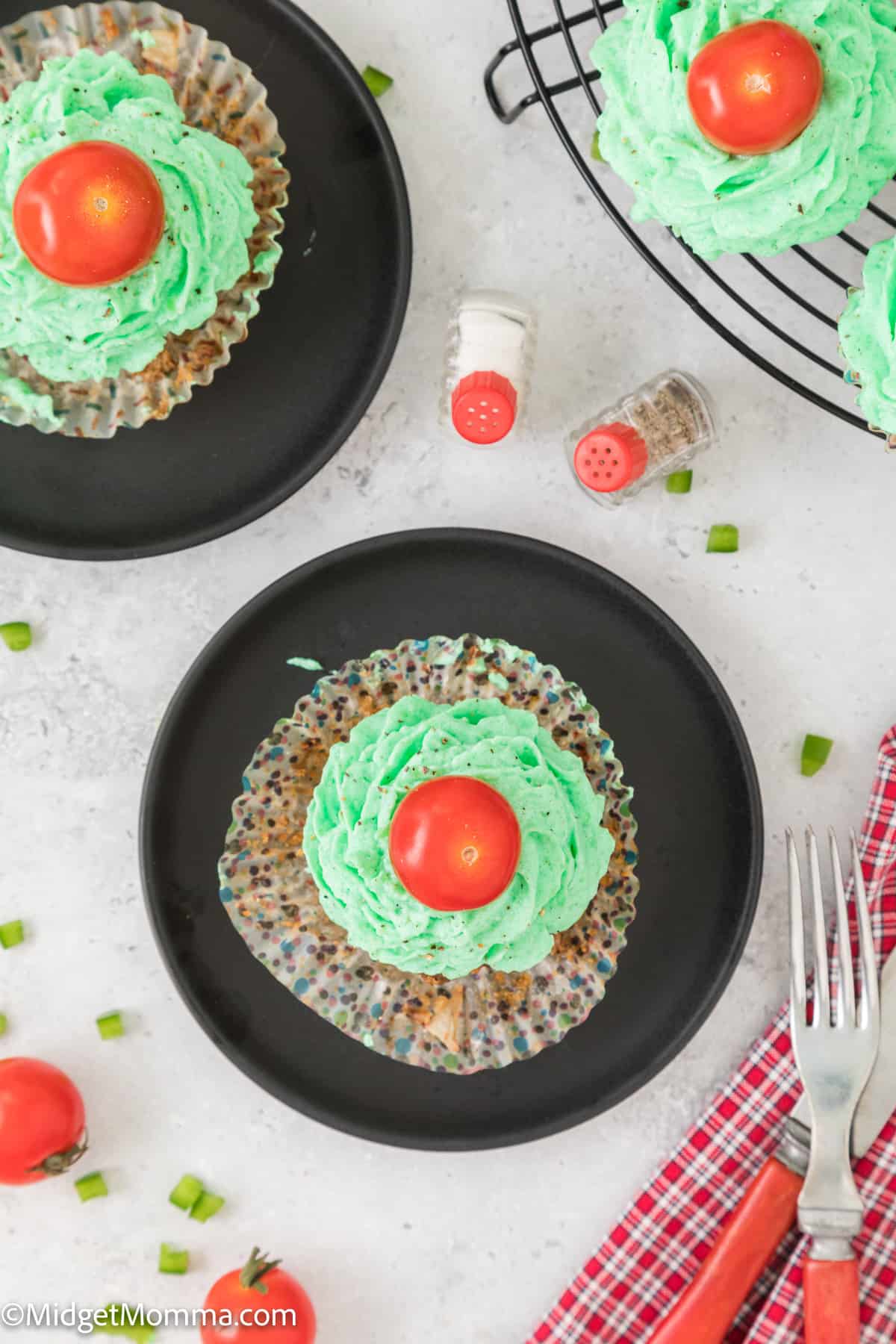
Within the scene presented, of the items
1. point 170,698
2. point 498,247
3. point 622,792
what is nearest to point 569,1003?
point 622,792

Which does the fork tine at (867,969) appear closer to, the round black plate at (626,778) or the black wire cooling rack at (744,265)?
the round black plate at (626,778)

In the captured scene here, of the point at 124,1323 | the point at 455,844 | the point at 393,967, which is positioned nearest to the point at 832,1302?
the point at 393,967

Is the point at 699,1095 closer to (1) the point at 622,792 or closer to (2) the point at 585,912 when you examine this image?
(2) the point at 585,912

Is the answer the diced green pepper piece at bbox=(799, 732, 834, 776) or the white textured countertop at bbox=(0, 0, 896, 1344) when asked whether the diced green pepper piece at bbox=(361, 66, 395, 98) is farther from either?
the diced green pepper piece at bbox=(799, 732, 834, 776)

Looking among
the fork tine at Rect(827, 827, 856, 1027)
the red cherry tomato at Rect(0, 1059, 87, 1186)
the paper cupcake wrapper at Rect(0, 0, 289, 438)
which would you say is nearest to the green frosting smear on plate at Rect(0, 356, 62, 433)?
the paper cupcake wrapper at Rect(0, 0, 289, 438)

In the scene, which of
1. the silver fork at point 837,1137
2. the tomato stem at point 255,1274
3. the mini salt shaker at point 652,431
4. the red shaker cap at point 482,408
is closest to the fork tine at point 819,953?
the silver fork at point 837,1137

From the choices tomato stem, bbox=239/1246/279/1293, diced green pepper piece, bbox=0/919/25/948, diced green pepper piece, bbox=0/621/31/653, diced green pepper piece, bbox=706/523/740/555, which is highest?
diced green pepper piece, bbox=706/523/740/555
